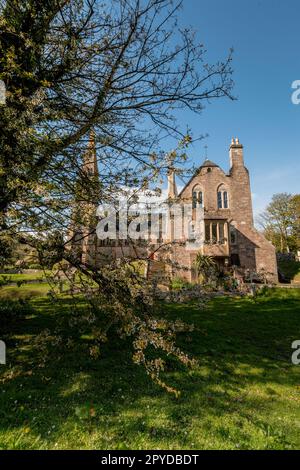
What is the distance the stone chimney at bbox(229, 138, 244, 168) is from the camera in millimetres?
30938

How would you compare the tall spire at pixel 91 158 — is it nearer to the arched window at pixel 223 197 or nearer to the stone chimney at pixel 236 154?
the arched window at pixel 223 197

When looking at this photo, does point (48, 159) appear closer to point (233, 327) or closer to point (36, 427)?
point (36, 427)

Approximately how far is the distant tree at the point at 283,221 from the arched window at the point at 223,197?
819 inches

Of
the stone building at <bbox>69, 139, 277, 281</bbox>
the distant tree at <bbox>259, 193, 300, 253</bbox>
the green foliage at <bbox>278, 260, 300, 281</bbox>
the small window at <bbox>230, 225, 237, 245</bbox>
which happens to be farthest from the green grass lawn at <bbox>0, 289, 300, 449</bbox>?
the distant tree at <bbox>259, 193, 300, 253</bbox>

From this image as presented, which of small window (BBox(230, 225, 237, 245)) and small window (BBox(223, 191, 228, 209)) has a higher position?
small window (BBox(223, 191, 228, 209))

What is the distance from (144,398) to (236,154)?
30.3 metres

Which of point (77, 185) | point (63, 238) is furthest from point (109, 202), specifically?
point (63, 238)

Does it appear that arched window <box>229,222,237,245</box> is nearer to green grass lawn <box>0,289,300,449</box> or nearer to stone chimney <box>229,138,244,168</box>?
stone chimney <box>229,138,244,168</box>

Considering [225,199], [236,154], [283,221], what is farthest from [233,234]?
[283,221]

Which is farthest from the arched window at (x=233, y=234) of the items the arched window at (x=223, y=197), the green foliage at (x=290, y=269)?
the green foliage at (x=290, y=269)

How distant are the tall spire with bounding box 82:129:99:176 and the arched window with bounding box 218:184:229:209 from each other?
26.2 meters

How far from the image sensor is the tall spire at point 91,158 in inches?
229

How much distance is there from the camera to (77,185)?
215 inches

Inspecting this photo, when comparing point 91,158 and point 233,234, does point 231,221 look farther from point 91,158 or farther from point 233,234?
point 91,158
